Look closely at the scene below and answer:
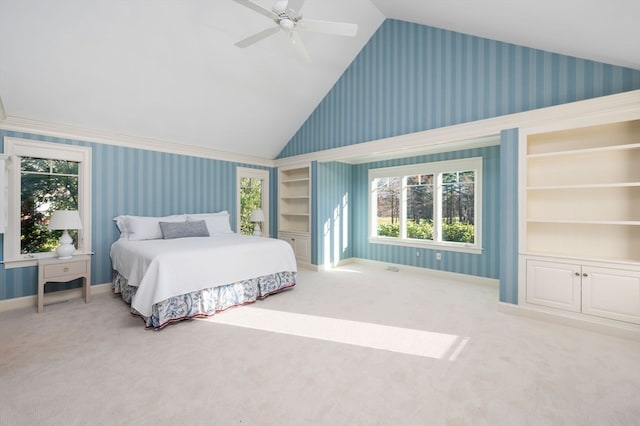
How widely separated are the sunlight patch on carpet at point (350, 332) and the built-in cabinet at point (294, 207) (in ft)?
8.69

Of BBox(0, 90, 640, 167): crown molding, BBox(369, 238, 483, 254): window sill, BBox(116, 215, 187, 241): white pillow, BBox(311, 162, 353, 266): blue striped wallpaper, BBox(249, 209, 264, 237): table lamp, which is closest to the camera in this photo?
BBox(0, 90, 640, 167): crown molding

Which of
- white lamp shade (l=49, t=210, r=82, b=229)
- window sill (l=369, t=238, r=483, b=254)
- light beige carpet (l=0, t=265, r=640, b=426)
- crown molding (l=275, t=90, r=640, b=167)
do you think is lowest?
light beige carpet (l=0, t=265, r=640, b=426)

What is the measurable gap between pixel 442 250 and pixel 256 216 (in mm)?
3567

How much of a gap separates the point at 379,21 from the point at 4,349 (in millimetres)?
6009

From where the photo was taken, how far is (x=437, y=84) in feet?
13.3

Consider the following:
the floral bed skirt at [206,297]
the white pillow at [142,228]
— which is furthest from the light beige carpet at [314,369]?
the white pillow at [142,228]

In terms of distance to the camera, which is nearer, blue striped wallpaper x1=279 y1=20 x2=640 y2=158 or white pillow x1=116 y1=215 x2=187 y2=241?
blue striped wallpaper x1=279 y1=20 x2=640 y2=158

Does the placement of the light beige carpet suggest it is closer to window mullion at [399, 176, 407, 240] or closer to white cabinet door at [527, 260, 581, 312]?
white cabinet door at [527, 260, 581, 312]

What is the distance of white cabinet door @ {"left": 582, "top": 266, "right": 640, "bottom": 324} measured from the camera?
2.73m

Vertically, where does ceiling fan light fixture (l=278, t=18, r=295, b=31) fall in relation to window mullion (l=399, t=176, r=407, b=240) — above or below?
above

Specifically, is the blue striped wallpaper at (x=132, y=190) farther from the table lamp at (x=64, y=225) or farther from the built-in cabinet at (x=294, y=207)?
the built-in cabinet at (x=294, y=207)

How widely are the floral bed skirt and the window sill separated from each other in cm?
241

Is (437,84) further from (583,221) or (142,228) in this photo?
(142,228)

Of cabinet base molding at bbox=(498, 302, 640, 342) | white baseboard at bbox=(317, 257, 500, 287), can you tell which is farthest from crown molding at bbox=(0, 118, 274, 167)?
cabinet base molding at bbox=(498, 302, 640, 342)
